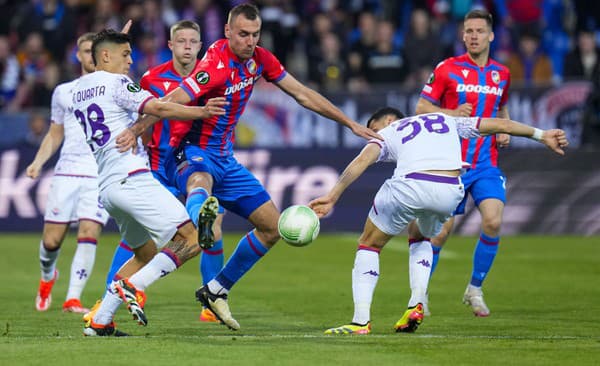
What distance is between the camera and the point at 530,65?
871 inches

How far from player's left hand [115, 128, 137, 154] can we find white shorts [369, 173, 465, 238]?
198 centimetres

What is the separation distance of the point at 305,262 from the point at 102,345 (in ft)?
27.4

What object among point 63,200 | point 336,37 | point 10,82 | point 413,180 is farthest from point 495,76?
point 10,82

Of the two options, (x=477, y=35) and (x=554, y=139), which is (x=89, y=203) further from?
(x=554, y=139)

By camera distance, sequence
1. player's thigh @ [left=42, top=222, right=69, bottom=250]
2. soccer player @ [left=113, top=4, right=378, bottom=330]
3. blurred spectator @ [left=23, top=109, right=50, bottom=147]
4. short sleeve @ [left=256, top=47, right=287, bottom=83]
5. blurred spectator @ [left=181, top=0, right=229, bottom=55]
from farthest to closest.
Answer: blurred spectator @ [left=181, top=0, right=229, bottom=55]
blurred spectator @ [left=23, top=109, right=50, bottom=147]
player's thigh @ [left=42, top=222, right=69, bottom=250]
short sleeve @ [left=256, top=47, right=287, bottom=83]
soccer player @ [left=113, top=4, right=378, bottom=330]

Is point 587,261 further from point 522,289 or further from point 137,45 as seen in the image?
point 137,45

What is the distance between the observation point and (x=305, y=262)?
16.8m

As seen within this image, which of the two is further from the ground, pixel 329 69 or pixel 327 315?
pixel 329 69

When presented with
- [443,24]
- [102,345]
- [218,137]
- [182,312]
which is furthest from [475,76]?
[443,24]

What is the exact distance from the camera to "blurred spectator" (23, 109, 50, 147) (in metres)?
20.3

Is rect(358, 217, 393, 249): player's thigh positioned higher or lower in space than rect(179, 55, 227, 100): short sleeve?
lower

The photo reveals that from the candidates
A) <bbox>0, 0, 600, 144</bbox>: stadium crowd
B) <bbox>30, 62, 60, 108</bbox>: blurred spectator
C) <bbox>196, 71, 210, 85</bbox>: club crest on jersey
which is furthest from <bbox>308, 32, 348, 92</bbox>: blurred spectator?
<bbox>196, 71, 210, 85</bbox>: club crest on jersey

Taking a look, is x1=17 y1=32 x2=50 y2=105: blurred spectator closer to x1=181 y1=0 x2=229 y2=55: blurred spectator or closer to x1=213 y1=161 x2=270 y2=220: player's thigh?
x1=181 y1=0 x2=229 y2=55: blurred spectator

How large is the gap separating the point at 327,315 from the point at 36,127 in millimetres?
10469
